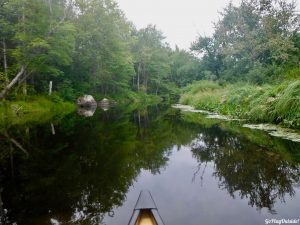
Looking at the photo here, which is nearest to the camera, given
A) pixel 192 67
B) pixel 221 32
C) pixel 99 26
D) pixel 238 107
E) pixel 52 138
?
pixel 52 138

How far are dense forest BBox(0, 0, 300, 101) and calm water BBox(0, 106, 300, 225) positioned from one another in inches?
289

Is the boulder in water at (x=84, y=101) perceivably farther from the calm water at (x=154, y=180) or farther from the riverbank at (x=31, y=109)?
the calm water at (x=154, y=180)

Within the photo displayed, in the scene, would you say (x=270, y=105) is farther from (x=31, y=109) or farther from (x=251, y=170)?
(x=31, y=109)

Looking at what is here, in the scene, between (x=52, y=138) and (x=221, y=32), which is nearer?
(x=52, y=138)

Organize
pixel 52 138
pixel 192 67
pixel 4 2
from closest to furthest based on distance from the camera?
pixel 52 138 → pixel 4 2 → pixel 192 67

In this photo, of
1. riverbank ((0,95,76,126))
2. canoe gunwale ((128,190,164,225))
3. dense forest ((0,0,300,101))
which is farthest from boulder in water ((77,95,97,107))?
canoe gunwale ((128,190,164,225))

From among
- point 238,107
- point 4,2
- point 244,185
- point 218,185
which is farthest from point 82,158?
point 4,2

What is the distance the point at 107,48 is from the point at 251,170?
26.3m

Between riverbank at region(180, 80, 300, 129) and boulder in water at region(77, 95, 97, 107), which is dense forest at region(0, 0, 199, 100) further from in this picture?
riverbank at region(180, 80, 300, 129)

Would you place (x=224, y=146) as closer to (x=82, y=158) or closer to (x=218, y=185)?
(x=218, y=185)

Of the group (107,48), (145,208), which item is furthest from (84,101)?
(145,208)

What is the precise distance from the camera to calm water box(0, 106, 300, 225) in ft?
9.45

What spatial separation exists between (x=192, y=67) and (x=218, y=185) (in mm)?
37813

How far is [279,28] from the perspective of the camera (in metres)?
16.8
